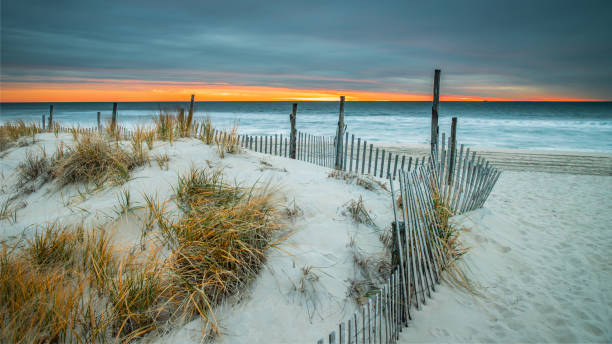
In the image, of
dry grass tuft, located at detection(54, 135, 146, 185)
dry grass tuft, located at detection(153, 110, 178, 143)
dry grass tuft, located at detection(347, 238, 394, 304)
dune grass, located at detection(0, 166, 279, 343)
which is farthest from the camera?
dry grass tuft, located at detection(153, 110, 178, 143)

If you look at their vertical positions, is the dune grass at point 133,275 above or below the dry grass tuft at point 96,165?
below

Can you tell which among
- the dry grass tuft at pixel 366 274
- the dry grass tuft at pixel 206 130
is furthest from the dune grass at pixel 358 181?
the dry grass tuft at pixel 206 130

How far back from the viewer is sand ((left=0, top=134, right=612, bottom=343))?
8.14 ft

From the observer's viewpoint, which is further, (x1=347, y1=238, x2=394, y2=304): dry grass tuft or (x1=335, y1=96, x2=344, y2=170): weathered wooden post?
(x1=335, y1=96, x2=344, y2=170): weathered wooden post

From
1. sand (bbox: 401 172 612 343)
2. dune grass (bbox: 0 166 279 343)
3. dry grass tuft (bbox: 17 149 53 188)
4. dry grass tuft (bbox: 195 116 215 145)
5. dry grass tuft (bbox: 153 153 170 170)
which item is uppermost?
dry grass tuft (bbox: 195 116 215 145)

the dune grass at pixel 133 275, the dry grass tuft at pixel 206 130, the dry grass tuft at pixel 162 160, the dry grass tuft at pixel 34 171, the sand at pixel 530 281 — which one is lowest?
the sand at pixel 530 281

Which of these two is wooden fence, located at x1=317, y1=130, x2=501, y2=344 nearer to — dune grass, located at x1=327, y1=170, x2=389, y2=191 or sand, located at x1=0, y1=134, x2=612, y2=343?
sand, located at x1=0, y1=134, x2=612, y2=343

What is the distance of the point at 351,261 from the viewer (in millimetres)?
3053

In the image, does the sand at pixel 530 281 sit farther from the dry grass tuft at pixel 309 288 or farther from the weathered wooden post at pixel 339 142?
the weathered wooden post at pixel 339 142

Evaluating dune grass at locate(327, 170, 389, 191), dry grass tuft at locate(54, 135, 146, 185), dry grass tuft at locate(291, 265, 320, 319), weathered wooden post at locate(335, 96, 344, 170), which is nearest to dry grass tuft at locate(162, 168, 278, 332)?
dry grass tuft at locate(291, 265, 320, 319)

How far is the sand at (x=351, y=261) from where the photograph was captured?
8.14ft

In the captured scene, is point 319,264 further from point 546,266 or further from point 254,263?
point 546,266

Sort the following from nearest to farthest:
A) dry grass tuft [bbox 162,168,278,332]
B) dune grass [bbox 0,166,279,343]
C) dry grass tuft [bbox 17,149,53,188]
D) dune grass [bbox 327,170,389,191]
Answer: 1. dune grass [bbox 0,166,279,343]
2. dry grass tuft [bbox 162,168,278,332]
3. dry grass tuft [bbox 17,149,53,188]
4. dune grass [bbox 327,170,389,191]

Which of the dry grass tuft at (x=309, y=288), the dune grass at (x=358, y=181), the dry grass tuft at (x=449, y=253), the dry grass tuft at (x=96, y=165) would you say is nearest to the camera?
the dry grass tuft at (x=309, y=288)
